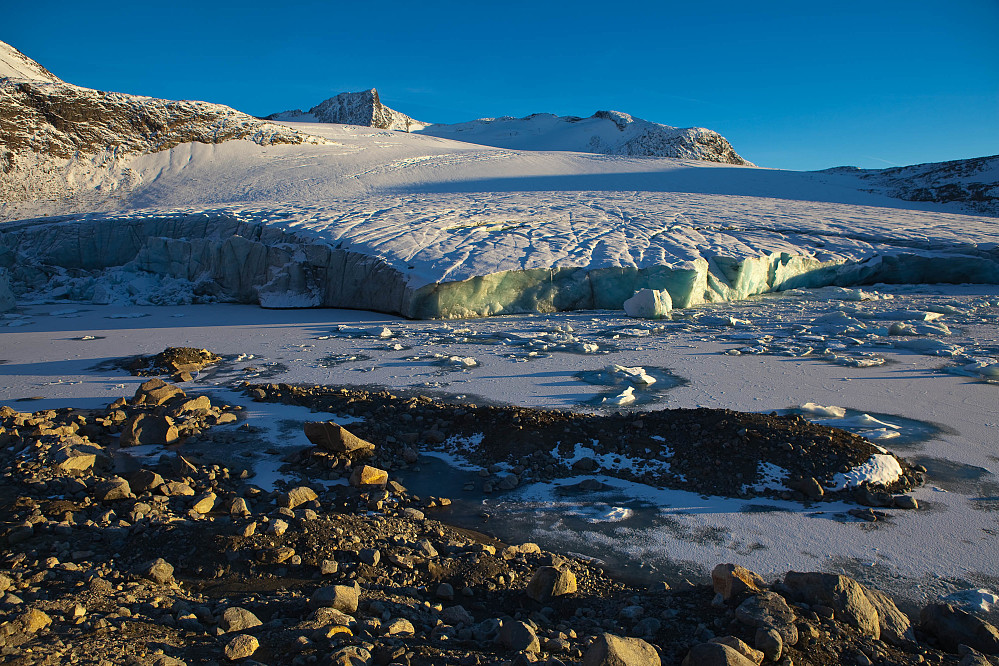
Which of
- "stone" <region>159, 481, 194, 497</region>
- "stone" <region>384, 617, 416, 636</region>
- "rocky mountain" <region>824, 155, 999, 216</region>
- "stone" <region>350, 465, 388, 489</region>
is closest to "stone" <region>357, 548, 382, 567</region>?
"stone" <region>384, 617, 416, 636</region>

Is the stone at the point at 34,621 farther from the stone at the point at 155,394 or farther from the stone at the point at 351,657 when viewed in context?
the stone at the point at 155,394

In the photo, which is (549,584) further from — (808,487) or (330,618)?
(808,487)

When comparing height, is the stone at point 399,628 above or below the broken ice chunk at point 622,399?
above

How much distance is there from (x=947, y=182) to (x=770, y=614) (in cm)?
2651

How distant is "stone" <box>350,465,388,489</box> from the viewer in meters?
3.73

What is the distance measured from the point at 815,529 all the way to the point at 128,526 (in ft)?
11.8

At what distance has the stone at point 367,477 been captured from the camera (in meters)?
3.73

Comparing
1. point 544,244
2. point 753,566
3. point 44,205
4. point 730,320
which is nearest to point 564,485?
point 753,566

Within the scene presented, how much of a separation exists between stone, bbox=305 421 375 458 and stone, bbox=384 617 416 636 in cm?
193

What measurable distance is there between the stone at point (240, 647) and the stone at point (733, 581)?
1.78m

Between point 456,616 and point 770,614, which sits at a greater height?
point 770,614

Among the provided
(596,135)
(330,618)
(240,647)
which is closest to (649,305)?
(330,618)

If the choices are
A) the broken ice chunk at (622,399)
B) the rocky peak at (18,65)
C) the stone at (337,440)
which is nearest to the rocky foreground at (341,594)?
the stone at (337,440)

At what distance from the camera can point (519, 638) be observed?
6.97 ft
